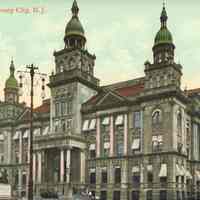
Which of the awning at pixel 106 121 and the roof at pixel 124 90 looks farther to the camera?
the roof at pixel 124 90

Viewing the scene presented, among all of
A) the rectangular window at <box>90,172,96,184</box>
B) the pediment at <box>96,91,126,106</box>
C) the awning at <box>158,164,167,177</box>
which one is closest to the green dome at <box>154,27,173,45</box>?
the pediment at <box>96,91,126,106</box>

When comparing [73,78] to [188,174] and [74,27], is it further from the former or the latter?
[188,174]

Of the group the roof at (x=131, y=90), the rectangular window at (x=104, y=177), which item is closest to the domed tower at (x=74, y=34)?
the roof at (x=131, y=90)

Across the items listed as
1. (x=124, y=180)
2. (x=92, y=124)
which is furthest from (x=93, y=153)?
(x=124, y=180)

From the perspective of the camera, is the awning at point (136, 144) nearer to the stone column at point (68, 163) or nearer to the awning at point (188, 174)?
the awning at point (188, 174)

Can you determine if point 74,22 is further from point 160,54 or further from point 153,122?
point 153,122

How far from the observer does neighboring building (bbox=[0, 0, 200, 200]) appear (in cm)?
6744

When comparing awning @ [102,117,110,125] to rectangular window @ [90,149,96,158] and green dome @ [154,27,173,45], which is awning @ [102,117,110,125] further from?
green dome @ [154,27,173,45]

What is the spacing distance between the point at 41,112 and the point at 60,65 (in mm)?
11520

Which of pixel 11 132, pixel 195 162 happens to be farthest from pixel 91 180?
pixel 11 132

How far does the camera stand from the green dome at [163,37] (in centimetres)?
7225

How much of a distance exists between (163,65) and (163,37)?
5868mm

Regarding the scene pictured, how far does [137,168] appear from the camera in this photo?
6962 cm

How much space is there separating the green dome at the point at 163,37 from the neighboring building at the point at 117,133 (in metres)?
0.17
